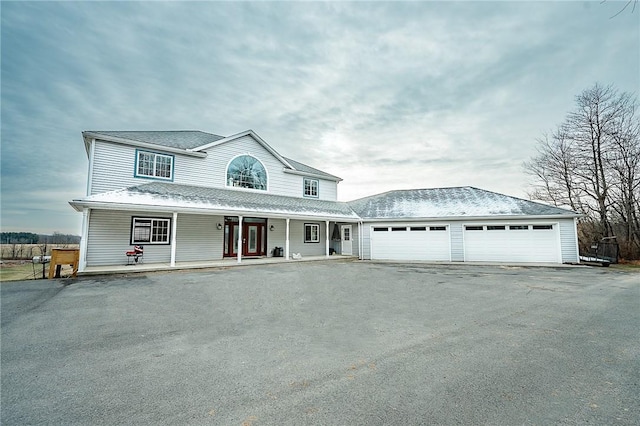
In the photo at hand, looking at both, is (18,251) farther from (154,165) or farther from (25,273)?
(154,165)

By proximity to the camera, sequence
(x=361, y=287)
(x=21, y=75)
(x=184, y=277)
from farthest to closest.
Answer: (x=21, y=75) < (x=184, y=277) < (x=361, y=287)

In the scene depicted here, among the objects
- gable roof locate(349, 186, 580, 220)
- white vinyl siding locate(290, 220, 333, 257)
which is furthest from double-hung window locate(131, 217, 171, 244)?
gable roof locate(349, 186, 580, 220)

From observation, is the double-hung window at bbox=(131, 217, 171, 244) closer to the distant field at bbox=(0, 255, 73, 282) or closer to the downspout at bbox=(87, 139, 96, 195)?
the downspout at bbox=(87, 139, 96, 195)

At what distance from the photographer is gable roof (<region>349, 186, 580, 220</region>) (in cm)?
1608

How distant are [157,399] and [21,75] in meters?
17.8

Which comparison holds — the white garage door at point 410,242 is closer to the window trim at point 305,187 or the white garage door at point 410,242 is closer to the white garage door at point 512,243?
the white garage door at point 512,243

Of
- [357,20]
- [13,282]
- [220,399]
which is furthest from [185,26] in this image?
[220,399]

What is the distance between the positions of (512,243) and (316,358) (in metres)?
16.6

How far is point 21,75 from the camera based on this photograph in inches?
501

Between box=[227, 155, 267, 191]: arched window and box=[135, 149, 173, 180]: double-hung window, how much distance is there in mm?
3022

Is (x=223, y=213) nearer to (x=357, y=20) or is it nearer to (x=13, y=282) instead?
(x=13, y=282)

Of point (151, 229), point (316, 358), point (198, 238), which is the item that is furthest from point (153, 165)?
point (316, 358)

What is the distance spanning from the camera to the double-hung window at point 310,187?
1917cm

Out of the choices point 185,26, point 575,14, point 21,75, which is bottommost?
point 575,14
